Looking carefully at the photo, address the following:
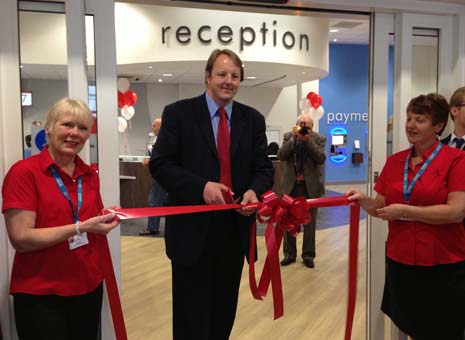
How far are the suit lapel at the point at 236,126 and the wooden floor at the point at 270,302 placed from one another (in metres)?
1.84

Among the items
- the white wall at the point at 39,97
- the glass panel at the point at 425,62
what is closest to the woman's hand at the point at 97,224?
the white wall at the point at 39,97

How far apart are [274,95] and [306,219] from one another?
1208cm

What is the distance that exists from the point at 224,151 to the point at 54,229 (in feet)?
2.80

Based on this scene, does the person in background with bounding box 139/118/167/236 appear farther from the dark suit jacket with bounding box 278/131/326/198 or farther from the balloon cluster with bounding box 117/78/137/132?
the balloon cluster with bounding box 117/78/137/132

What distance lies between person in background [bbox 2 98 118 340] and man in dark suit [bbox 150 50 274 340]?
1.34 feet

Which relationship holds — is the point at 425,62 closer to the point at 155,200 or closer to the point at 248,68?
the point at 155,200

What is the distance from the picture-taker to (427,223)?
2.24 m

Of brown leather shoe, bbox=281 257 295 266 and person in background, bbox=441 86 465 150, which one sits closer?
person in background, bbox=441 86 465 150

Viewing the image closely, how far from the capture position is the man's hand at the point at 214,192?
204cm

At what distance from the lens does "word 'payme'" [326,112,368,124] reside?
43.7 feet

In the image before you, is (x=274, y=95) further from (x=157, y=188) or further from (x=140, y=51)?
(x=157, y=188)

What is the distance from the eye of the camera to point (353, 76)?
13500 mm

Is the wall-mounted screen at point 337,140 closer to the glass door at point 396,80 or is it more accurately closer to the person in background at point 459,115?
the glass door at point 396,80

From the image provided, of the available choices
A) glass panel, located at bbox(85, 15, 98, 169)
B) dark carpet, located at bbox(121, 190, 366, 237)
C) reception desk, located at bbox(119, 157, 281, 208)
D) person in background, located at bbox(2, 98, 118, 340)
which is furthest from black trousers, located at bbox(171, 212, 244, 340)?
reception desk, located at bbox(119, 157, 281, 208)
